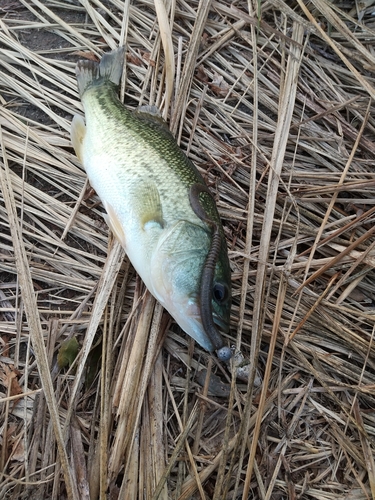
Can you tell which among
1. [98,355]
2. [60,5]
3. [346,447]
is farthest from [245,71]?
[346,447]

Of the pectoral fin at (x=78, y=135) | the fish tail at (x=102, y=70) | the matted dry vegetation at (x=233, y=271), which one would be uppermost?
the fish tail at (x=102, y=70)

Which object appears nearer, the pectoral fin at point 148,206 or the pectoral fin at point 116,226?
the pectoral fin at point 148,206

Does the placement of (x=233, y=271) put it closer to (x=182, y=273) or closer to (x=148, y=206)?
(x=182, y=273)

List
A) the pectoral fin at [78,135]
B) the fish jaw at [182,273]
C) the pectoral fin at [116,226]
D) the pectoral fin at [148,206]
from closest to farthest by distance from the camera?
the fish jaw at [182,273] < the pectoral fin at [148,206] < the pectoral fin at [116,226] < the pectoral fin at [78,135]

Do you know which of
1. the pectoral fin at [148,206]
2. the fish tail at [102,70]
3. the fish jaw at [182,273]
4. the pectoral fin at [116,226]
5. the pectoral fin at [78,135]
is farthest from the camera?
the fish tail at [102,70]

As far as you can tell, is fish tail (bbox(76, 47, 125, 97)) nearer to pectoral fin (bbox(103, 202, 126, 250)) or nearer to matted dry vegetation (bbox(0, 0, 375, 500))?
matted dry vegetation (bbox(0, 0, 375, 500))

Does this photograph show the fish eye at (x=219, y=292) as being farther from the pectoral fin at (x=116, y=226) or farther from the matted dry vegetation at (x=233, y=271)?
the pectoral fin at (x=116, y=226)

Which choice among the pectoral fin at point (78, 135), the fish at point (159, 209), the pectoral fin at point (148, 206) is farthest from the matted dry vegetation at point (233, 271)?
the pectoral fin at point (148, 206)

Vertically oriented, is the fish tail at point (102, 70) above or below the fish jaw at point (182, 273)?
above
